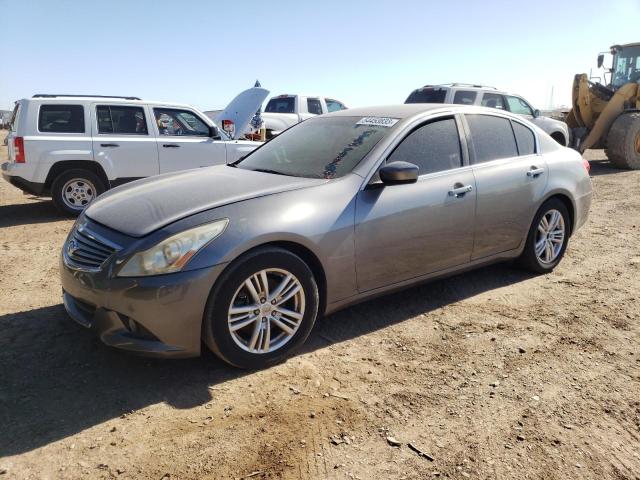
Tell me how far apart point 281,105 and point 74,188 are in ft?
28.7

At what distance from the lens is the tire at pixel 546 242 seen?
4871mm

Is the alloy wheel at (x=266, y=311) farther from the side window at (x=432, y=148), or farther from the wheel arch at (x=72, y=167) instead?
the wheel arch at (x=72, y=167)

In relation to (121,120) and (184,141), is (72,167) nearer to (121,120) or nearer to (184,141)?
(121,120)

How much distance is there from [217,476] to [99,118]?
697 centimetres

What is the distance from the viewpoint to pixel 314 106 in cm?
1552

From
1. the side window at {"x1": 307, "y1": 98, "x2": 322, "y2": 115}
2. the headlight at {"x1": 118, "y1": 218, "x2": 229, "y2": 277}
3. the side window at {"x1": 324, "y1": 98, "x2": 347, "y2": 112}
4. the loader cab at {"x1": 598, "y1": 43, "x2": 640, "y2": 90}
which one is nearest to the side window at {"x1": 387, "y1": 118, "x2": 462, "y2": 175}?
the headlight at {"x1": 118, "y1": 218, "x2": 229, "y2": 277}

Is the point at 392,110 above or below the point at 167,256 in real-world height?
above

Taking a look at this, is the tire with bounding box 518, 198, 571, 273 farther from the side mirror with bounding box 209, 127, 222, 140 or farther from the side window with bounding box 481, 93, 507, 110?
the side window with bounding box 481, 93, 507, 110

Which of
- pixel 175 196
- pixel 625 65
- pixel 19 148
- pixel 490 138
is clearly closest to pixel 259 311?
pixel 175 196

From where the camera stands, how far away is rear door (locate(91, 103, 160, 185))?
7.97 meters

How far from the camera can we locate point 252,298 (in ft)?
10.4

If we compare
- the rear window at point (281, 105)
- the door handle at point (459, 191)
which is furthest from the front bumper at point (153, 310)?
the rear window at point (281, 105)

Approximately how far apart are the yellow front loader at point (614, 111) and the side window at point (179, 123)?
31.6ft

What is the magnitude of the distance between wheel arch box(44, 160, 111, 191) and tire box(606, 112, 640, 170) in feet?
37.9
